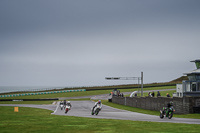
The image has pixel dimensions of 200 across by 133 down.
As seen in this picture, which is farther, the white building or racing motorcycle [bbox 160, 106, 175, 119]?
the white building

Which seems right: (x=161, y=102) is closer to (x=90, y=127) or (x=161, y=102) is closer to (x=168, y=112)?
(x=168, y=112)

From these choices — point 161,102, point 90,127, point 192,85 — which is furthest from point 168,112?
point 192,85

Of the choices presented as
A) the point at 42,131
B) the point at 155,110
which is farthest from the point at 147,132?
the point at 155,110

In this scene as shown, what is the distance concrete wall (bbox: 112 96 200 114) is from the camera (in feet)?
101

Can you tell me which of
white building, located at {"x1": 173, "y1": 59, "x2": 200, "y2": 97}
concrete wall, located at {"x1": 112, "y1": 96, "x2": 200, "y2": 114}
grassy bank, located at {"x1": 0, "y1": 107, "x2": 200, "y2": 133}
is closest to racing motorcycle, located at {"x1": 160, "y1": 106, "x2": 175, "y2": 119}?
grassy bank, located at {"x1": 0, "y1": 107, "x2": 200, "y2": 133}

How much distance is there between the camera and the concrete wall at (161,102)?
101ft

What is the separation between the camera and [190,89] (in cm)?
4266

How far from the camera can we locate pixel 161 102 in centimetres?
3881

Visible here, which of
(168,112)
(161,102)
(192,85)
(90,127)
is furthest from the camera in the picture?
(192,85)

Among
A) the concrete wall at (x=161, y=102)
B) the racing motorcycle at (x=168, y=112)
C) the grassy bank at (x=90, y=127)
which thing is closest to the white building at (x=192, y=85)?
the concrete wall at (x=161, y=102)

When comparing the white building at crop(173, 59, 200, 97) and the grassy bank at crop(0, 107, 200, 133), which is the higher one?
the white building at crop(173, 59, 200, 97)

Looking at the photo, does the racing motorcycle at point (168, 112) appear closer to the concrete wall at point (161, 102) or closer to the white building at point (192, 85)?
the concrete wall at point (161, 102)

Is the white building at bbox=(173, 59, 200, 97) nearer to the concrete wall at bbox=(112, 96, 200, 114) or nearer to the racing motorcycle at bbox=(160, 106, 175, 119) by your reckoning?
the concrete wall at bbox=(112, 96, 200, 114)

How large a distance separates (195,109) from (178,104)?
301cm
